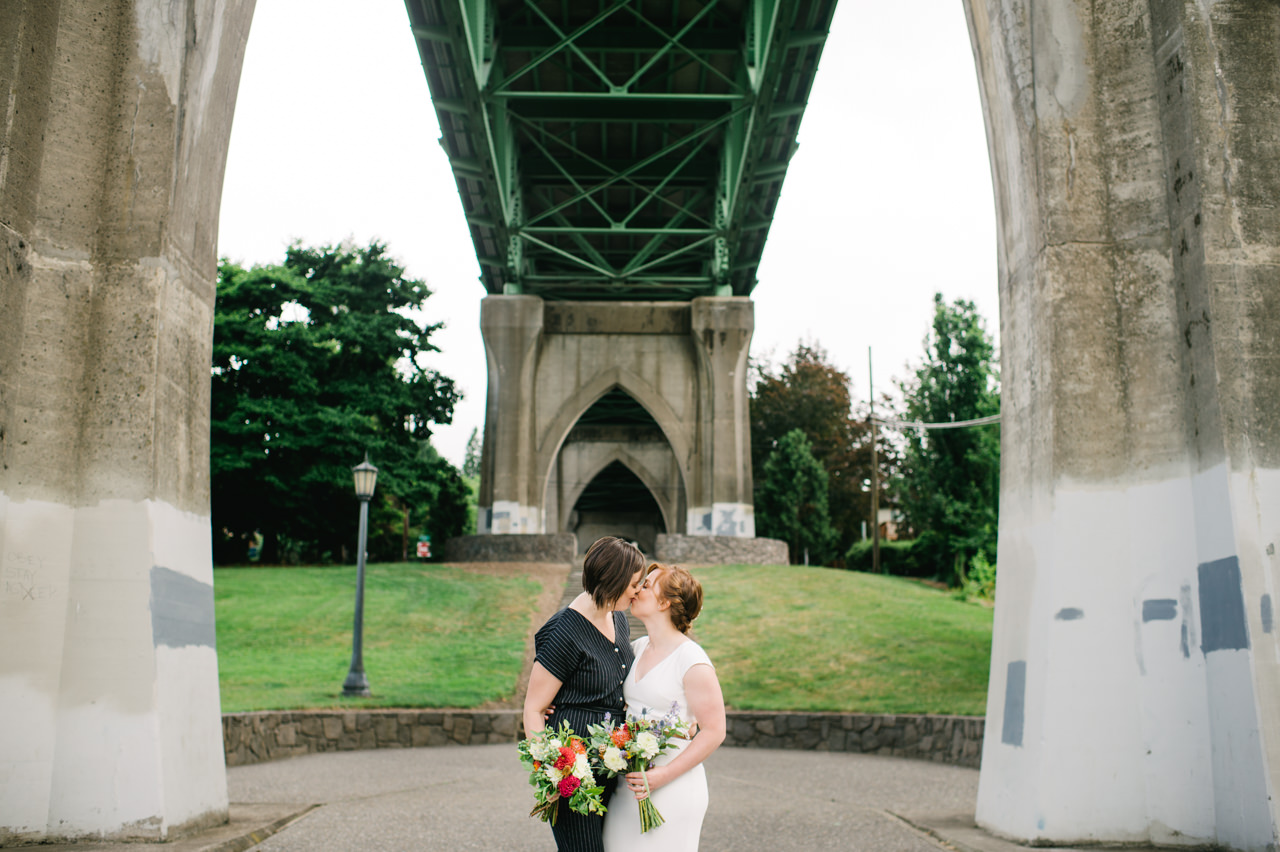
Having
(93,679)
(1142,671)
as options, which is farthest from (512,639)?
(1142,671)

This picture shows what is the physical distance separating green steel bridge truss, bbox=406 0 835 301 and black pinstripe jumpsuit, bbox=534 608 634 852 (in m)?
15.5

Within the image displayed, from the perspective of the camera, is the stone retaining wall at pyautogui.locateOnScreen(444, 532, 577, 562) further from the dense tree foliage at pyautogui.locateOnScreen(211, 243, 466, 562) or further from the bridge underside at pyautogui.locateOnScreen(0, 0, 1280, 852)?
the bridge underside at pyautogui.locateOnScreen(0, 0, 1280, 852)

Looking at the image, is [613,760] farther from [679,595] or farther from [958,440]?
[958,440]

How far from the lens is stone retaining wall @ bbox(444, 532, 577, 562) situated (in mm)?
25438

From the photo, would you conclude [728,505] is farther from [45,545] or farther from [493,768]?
[45,545]

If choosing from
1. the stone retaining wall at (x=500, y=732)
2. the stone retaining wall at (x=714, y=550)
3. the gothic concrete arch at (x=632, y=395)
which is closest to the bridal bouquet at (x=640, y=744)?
the stone retaining wall at (x=500, y=732)

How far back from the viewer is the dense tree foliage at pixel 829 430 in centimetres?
4697

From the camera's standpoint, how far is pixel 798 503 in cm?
4188

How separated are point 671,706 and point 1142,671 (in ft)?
11.5

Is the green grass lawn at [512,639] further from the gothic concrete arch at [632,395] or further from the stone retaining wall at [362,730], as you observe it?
the gothic concrete arch at [632,395]

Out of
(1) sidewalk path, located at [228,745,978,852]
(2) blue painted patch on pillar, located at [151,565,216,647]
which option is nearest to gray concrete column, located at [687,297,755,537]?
(1) sidewalk path, located at [228,745,978,852]

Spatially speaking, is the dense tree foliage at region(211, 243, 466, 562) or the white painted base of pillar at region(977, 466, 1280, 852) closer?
the white painted base of pillar at region(977, 466, 1280, 852)

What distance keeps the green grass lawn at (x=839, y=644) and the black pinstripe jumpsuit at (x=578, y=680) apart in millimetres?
9738

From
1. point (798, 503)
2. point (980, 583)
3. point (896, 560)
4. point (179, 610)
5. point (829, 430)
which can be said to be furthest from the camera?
point (829, 430)
